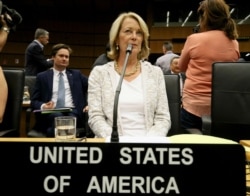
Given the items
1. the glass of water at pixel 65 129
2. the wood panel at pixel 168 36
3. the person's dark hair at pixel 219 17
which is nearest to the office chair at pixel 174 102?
the person's dark hair at pixel 219 17

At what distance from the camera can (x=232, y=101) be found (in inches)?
74.5

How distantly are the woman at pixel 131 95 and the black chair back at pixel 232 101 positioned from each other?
0.28m

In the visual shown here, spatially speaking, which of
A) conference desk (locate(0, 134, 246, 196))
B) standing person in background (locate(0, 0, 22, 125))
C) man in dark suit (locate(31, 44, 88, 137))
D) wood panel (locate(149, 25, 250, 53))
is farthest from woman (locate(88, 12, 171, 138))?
wood panel (locate(149, 25, 250, 53))

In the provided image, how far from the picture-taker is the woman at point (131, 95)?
1.80m

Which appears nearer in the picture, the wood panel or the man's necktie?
the man's necktie

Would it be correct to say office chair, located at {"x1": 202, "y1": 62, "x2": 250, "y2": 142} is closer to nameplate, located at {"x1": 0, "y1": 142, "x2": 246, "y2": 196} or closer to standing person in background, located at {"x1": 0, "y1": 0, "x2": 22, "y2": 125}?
standing person in background, located at {"x1": 0, "y1": 0, "x2": 22, "y2": 125}

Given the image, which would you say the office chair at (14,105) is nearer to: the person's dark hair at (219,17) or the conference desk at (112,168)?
the person's dark hair at (219,17)

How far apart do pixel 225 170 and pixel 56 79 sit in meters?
2.53

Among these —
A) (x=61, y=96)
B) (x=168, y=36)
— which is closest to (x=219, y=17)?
(x=61, y=96)

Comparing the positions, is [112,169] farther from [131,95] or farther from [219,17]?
[219,17]

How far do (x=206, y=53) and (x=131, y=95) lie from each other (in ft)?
2.11

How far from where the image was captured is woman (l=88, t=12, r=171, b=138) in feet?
5.90

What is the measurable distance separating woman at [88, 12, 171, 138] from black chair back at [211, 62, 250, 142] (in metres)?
0.28

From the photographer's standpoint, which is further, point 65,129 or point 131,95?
point 131,95
